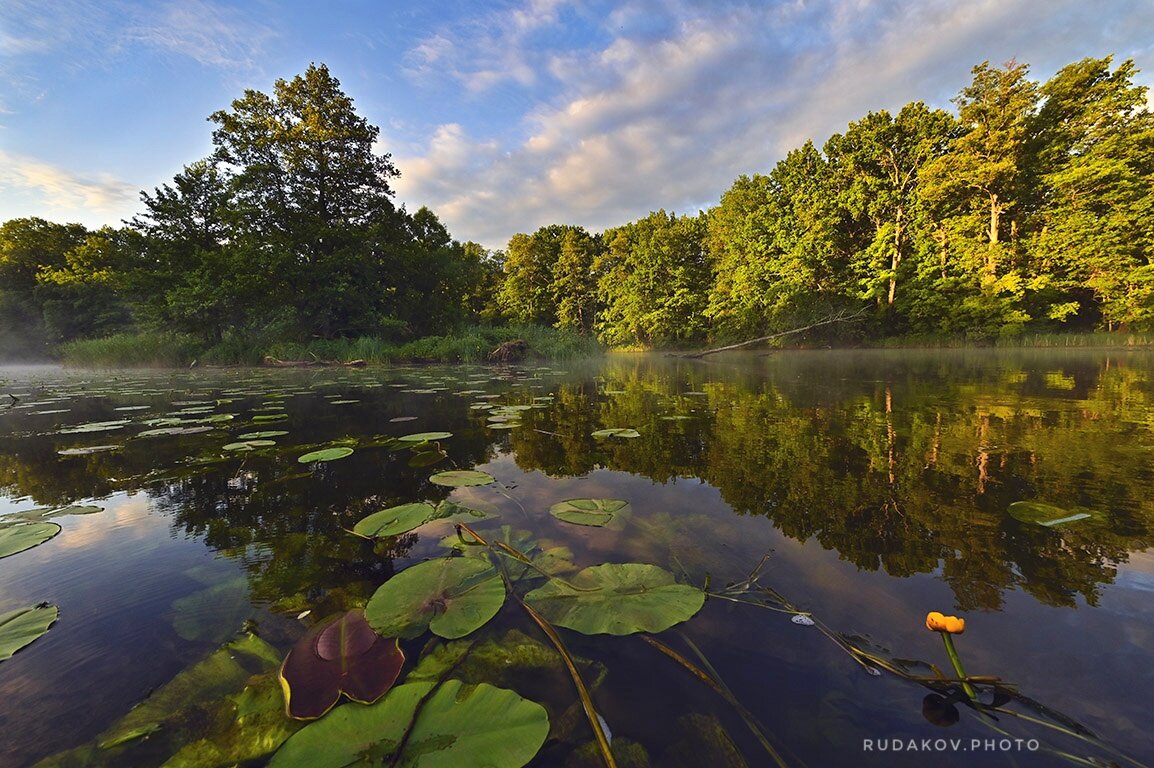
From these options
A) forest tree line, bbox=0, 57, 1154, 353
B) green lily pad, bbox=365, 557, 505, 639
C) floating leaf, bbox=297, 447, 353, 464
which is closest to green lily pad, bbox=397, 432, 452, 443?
floating leaf, bbox=297, 447, 353, 464

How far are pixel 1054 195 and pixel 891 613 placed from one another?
2565 cm

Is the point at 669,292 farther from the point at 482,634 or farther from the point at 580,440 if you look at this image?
the point at 482,634

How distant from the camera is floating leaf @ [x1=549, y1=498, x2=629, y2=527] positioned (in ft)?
5.58

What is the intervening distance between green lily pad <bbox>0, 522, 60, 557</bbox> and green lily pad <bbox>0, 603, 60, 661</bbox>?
0.49 metres

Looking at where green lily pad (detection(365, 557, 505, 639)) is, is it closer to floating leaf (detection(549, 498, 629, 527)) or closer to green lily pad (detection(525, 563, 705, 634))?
green lily pad (detection(525, 563, 705, 634))

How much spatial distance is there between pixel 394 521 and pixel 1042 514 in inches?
99.5

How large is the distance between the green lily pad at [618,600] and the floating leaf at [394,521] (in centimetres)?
67

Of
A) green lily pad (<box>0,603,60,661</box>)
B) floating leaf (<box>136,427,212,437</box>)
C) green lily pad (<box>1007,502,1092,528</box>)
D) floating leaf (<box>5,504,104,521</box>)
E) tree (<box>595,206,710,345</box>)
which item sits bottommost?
green lily pad (<box>1007,502,1092,528</box>)

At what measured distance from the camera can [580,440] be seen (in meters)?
3.22

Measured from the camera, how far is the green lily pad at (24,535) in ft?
4.86

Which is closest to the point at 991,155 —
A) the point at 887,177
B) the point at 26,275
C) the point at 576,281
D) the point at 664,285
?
the point at 887,177

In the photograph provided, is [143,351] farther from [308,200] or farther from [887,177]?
[887,177]

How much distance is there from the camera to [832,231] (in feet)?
63.9

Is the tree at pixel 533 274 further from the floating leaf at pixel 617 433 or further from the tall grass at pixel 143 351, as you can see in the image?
the floating leaf at pixel 617 433
